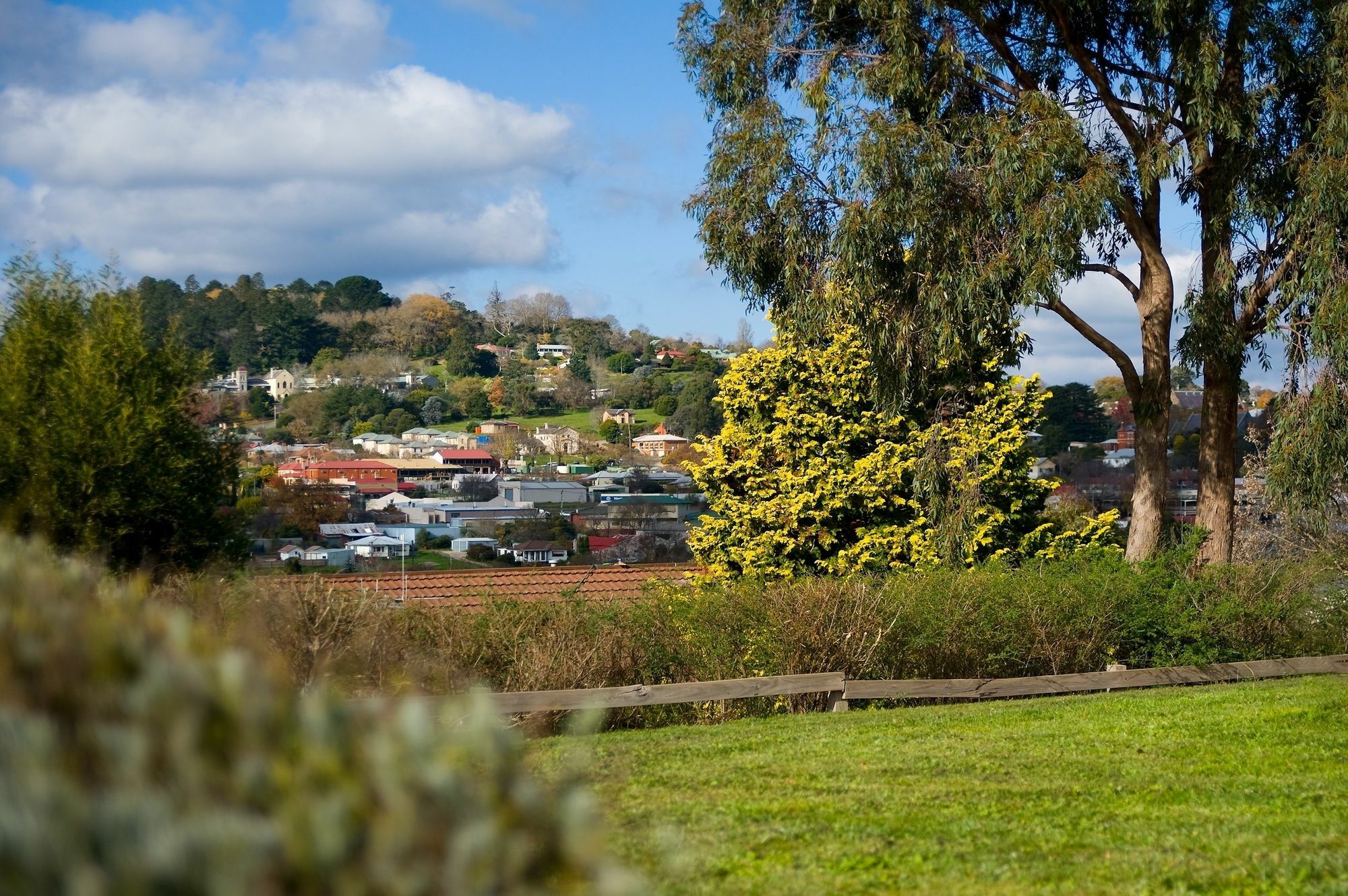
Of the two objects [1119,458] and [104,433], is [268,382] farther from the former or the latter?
[104,433]

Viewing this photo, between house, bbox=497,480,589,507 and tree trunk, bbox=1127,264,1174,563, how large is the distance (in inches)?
996

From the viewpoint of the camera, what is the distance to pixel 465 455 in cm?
5903

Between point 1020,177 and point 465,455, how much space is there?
45880mm

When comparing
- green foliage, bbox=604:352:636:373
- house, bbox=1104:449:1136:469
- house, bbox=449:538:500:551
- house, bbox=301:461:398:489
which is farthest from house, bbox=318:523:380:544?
green foliage, bbox=604:352:636:373

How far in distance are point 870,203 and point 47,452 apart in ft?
34.4

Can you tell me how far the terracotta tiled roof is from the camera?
12695 millimetres

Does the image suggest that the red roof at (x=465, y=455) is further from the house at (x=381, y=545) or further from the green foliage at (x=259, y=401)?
the house at (x=381, y=545)

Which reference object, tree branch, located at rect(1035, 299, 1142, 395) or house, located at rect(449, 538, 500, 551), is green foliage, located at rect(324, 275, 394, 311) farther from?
tree branch, located at rect(1035, 299, 1142, 395)

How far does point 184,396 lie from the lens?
566 inches

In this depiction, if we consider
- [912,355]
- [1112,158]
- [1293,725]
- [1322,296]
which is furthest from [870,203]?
[1293,725]

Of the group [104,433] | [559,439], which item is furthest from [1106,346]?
[559,439]

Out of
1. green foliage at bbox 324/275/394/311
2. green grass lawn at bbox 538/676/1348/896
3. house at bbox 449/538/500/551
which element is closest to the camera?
green grass lawn at bbox 538/676/1348/896

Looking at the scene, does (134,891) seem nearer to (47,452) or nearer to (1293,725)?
(1293,725)

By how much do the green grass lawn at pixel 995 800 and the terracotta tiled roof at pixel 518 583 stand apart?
271 cm
